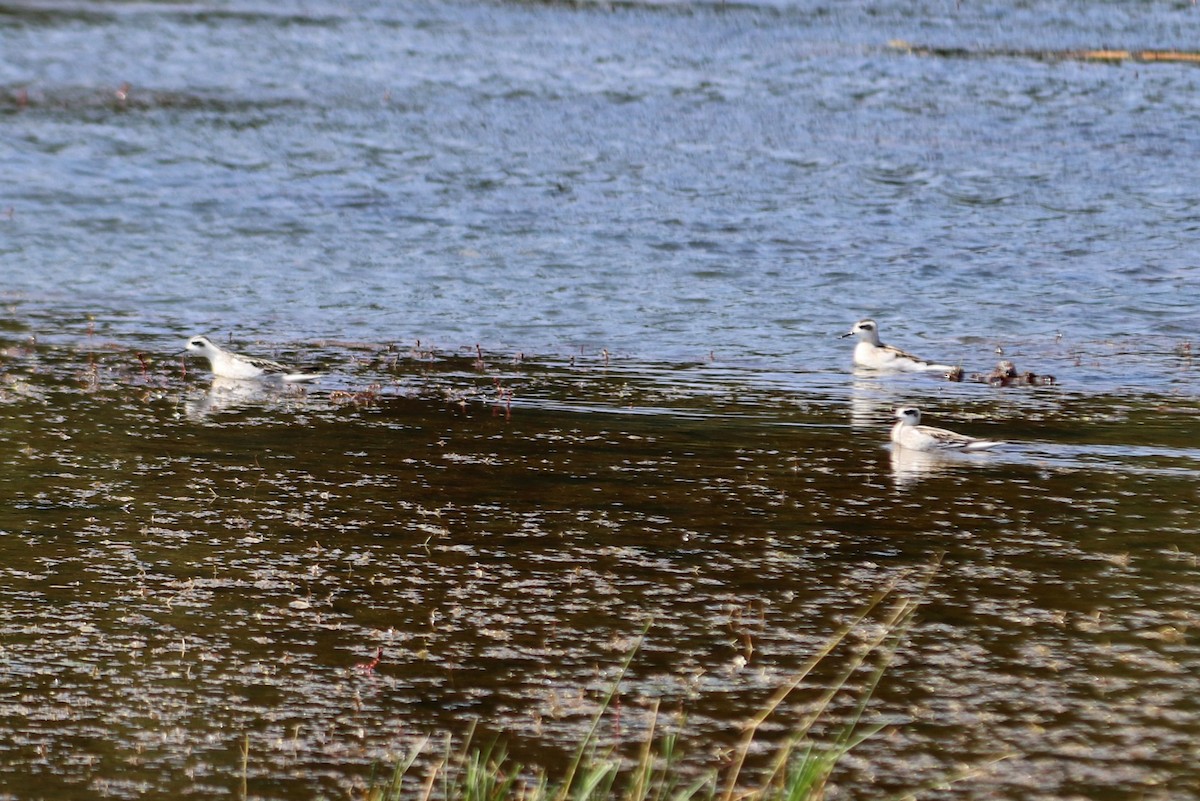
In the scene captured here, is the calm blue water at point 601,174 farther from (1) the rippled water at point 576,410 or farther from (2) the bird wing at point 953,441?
(2) the bird wing at point 953,441

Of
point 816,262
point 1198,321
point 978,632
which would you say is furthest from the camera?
point 816,262

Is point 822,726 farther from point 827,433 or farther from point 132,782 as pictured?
point 827,433

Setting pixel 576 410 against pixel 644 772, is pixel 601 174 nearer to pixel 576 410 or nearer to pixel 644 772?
pixel 576 410

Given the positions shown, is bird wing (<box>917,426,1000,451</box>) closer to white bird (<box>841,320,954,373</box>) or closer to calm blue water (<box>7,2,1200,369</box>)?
white bird (<box>841,320,954,373</box>)

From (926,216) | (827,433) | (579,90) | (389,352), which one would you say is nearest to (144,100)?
(579,90)

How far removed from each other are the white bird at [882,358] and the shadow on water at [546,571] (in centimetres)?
108

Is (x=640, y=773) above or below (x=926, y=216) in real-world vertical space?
below

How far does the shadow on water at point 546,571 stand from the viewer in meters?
6.39

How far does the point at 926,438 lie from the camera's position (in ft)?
35.3

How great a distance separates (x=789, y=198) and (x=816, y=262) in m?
3.03

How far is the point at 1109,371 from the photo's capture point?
14.0 m

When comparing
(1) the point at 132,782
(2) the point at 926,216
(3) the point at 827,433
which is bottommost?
(1) the point at 132,782

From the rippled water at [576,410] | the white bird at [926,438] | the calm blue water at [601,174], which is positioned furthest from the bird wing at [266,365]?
the white bird at [926,438]

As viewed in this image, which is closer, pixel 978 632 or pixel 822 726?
pixel 822 726
